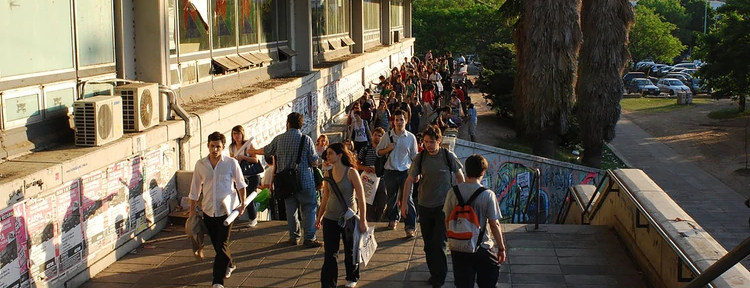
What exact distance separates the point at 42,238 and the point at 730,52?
3336cm

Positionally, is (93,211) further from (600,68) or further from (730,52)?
(730,52)

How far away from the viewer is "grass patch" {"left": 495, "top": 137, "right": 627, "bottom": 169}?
1048 inches

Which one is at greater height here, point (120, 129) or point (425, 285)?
point (120, 129)

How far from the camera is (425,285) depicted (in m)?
8.46

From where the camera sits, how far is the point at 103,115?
29.2ft

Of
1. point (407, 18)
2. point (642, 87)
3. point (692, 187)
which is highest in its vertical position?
point (407, 18)

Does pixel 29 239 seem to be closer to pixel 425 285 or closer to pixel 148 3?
pixel 425 285

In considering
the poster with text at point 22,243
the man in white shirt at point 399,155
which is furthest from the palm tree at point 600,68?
the poster with text at point 22,243

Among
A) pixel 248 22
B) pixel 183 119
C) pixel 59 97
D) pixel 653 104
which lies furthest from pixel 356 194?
pixel 653 104

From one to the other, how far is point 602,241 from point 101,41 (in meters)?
6.55

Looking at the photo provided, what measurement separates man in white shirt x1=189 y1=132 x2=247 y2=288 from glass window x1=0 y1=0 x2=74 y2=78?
2.13 meters

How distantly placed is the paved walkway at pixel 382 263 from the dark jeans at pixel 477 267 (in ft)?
4.58

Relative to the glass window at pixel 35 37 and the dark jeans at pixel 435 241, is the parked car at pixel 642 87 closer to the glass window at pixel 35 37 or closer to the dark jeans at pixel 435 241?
the dark jeans at pixel 435 241

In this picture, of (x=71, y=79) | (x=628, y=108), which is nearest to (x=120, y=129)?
(x=71, y=79)
